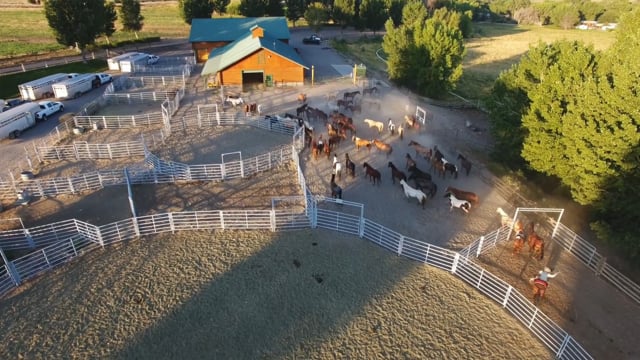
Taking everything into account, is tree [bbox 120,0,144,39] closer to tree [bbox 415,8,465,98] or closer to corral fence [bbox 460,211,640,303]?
tree [bbox 415,8,465,98]

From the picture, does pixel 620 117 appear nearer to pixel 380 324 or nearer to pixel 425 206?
pixel 425 206

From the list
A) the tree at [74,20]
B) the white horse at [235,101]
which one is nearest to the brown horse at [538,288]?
the white horse at [235,101]

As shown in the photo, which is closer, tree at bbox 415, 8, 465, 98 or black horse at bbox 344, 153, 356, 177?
black horse at bbox 344, 153, 356, 177

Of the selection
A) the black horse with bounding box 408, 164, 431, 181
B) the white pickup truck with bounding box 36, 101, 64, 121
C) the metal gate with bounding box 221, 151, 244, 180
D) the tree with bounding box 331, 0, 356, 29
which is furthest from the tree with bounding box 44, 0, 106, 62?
the tree with bounding box 331, 0, 356, 29

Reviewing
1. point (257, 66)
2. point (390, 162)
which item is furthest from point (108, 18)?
point (390, 162)

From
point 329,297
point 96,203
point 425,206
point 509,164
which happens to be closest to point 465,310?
point 329,297
